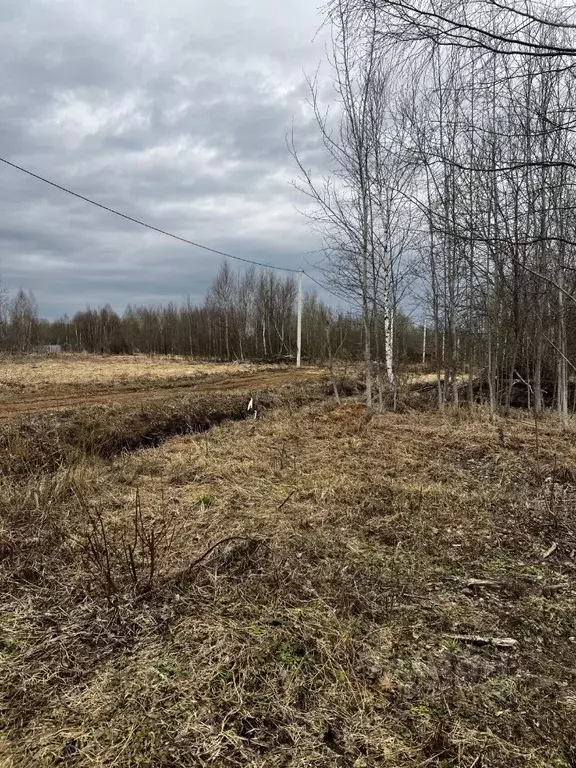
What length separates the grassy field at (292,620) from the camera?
2000mm

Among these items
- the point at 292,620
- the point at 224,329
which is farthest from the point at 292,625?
the point at 224,329

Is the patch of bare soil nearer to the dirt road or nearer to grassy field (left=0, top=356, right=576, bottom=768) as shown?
grassy field (left=0, top=356, right=576, bottom=768)

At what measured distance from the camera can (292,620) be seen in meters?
2.78

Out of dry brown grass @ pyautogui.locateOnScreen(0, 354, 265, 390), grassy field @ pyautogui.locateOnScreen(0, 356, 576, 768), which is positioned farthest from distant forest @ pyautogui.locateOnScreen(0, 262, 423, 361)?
grassy field @ pyautogui.locateOnScreen(0, 356, 576, 768)

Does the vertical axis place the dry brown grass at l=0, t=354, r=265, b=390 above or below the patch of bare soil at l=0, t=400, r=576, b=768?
above

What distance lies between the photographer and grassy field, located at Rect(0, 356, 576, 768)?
200 centimetres

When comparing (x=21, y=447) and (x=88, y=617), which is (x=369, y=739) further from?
(x=21, y=447)

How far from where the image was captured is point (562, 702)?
7.20 feet

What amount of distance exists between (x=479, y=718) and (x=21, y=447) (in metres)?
6.80

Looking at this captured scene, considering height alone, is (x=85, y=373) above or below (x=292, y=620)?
above

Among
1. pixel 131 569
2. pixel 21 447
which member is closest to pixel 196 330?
pixel 21 447

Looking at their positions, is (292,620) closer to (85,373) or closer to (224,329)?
(85,373)

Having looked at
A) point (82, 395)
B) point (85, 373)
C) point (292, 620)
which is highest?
point (85, 373)

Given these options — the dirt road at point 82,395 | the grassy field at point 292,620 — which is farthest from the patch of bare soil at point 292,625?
the dirt road at point 82,395
